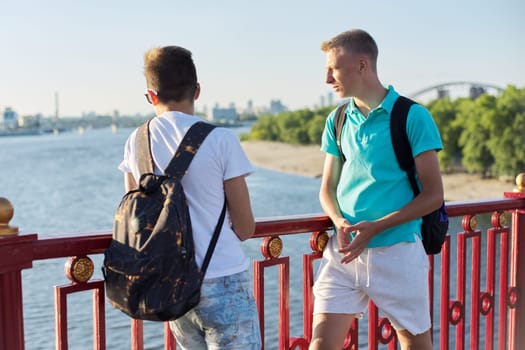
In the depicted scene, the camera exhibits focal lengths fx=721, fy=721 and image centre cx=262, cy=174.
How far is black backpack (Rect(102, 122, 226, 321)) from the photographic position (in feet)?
6.46

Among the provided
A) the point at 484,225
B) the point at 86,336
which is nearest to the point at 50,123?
the point at 484,225

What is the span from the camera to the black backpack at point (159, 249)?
1.97 m

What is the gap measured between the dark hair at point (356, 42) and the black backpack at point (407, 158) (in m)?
0.21

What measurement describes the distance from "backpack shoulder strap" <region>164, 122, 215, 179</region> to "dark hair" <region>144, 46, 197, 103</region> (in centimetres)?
13

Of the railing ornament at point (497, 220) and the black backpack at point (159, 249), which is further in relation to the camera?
the railing ornament at point (497, 220)

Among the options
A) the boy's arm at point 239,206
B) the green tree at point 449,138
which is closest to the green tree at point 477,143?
the green tree at point 449,138

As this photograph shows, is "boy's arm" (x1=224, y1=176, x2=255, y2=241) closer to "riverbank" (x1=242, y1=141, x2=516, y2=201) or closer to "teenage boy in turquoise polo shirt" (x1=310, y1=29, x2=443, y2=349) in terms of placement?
"teenage boy in turquoise polo shirt" (x1=310, y1=29, x2=443, y2=349)

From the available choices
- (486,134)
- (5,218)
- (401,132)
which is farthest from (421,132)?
(486,134)

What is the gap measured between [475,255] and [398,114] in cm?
139

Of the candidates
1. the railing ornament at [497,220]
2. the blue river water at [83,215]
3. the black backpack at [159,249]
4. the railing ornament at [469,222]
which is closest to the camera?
the black backpack at [159,249]

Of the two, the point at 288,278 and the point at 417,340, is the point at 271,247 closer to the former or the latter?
the point at 288,278

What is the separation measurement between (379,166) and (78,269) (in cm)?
111

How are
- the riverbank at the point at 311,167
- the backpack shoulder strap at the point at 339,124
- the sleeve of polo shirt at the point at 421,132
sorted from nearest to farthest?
the sleeve of polo shirt at the point at 421,132
the backpack shoulder strap at the point at 339,124
the riverbank at the point at 311,167

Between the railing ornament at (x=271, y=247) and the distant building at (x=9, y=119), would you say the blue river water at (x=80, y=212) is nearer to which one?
the railing ornament at (x=271, y=247)
